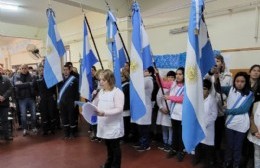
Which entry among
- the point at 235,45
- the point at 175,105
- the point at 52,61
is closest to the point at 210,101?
the point at 175,105

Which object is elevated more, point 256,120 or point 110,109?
point 110,109

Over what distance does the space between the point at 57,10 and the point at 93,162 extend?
15.8 ft

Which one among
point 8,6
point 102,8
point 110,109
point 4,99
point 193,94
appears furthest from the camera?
point 8,6

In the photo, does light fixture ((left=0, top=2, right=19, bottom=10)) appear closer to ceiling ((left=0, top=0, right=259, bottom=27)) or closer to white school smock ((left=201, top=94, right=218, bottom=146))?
ceiling ((left=0, top=0, right=259, bottom=27))

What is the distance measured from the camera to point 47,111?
4574 millimetres

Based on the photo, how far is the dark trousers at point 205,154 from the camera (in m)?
3.02

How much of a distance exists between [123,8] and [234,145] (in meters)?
4.03

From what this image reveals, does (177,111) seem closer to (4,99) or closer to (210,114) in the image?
(210,114)

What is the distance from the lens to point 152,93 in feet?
12.7

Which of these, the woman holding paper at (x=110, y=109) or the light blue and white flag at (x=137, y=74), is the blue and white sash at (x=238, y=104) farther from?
the woman holding paper at (x=110, y=109)

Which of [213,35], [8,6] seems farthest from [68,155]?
[8,6]

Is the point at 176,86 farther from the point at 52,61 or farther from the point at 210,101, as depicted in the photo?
→ the point at 52,61

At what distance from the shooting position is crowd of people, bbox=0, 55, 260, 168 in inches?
99.5

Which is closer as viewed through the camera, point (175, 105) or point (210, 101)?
point (210, 101)
